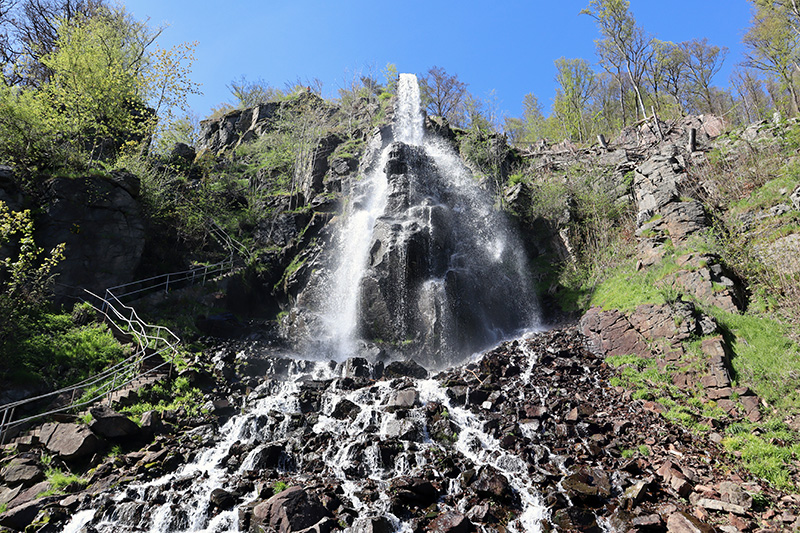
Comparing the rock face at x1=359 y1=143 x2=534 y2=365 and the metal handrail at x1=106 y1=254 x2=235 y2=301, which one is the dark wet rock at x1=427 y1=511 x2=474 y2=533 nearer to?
the rock face at x1=359 y1=143 x2=534 y2=365

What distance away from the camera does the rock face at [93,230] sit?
53.9ft

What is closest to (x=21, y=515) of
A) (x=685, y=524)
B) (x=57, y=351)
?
(x=57, y=351)

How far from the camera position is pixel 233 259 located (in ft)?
76.0

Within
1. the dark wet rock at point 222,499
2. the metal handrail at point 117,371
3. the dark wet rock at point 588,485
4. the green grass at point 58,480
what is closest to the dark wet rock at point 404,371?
the dark wet rock at point 588,485

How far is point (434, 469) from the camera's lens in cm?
951

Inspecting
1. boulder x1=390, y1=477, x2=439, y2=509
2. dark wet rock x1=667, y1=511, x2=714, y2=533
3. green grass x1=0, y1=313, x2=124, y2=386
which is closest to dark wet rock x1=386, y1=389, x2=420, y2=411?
boulder x1=390, y1=477, x2=439, y2=509

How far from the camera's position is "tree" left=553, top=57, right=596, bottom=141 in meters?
39.4

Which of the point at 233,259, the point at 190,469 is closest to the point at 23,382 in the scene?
the point at 190,469

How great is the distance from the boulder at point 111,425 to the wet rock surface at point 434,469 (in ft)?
2.41

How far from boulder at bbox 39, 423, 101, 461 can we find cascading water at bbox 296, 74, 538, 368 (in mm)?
10006

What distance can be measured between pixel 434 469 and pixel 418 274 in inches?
448

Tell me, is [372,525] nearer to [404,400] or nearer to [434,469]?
[434,469]

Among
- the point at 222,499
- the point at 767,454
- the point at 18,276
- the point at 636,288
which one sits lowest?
the point at 767,454

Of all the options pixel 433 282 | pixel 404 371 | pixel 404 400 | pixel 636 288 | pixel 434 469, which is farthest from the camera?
pixel 433 282
